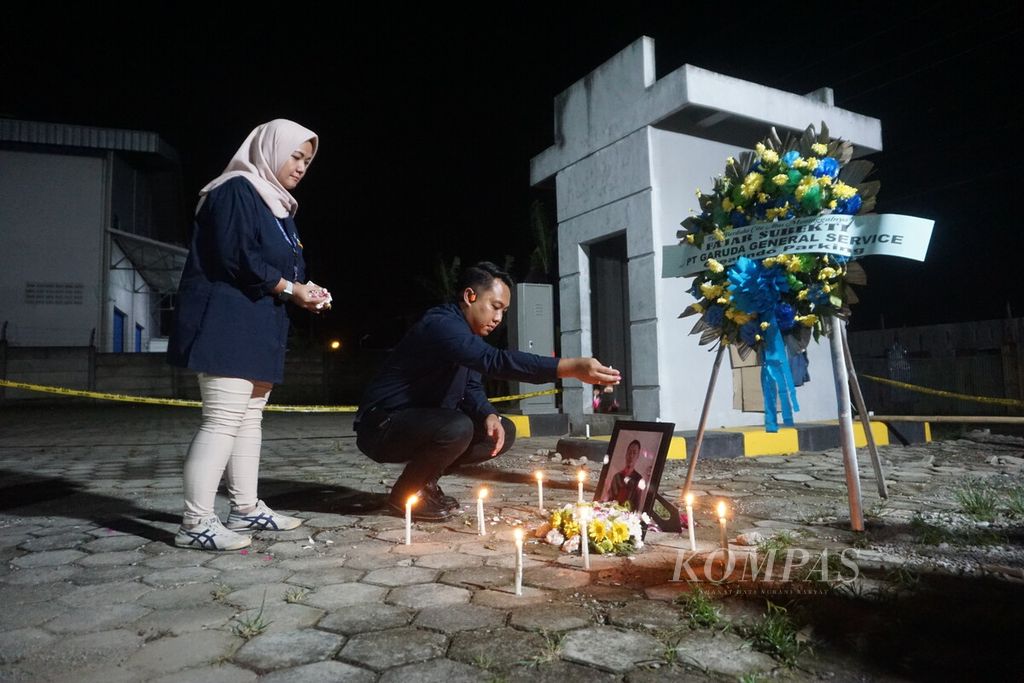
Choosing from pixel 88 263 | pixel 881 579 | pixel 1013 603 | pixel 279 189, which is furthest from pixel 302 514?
pixel 88 263

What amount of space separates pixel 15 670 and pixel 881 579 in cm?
296

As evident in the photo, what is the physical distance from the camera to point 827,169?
3.45 metres

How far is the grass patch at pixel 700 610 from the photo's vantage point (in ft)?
6.71

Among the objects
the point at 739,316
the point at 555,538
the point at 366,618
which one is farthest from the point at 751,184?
the point at 366,618

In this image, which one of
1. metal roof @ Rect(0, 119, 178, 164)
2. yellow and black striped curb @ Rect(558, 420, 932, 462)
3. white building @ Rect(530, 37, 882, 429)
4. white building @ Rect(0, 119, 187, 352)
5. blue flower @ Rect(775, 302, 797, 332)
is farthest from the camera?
white building @ Rect(0, 119, 187, 352)

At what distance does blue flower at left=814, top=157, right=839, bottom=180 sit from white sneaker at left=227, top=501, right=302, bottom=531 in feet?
11.5

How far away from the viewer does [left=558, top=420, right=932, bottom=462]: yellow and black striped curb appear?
632 cm

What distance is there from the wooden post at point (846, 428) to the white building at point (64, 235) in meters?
21.9

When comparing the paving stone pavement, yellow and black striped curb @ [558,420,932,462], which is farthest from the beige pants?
yellow and black striped curb @ [558,420,932,462]

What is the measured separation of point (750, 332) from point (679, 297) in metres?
3.47

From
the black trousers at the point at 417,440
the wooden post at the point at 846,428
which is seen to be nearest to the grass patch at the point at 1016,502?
the wooden post at the point at 846,428

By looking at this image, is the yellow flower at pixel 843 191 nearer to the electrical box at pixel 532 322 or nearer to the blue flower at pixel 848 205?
the blue flower at pixel 848 205

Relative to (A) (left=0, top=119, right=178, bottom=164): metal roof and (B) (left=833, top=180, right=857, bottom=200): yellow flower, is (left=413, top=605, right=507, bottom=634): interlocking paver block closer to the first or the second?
(B) (left=833, top=180, right=857, bottom=200): yellow flower

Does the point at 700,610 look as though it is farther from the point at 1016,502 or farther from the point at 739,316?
the point at 1016,502
